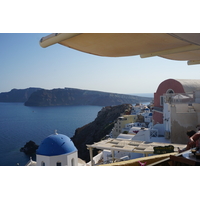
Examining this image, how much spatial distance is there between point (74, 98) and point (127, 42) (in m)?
131

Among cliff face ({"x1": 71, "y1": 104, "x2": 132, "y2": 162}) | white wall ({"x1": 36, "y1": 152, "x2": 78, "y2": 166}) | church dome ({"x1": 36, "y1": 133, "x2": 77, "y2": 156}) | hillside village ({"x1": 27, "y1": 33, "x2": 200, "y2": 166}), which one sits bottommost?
cliff face ({"x1": 71, "y1": 104, "x2": 132, "y2": 162})

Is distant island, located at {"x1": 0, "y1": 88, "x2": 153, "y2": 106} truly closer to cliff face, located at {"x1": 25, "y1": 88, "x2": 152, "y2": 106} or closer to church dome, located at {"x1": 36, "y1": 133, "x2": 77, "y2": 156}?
cliff face, located at {"x1": 25, "y1": 88, "x2": 152, "y2": 106}

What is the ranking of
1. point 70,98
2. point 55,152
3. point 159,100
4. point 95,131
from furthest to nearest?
1. point 70,98
2. point 95,131
3. point 159,100
4. point 55,152

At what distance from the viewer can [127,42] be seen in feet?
12.5

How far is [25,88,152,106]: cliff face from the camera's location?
395ft

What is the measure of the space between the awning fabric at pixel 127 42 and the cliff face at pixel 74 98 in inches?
4389

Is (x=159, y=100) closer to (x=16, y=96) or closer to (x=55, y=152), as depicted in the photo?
(x=55, y=152)

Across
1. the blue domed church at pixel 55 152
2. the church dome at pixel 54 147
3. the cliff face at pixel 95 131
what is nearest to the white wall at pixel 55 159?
the blue domed church at pixel 55 152

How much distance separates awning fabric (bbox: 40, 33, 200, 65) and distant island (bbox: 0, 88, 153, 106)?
→ 111485 millimetres

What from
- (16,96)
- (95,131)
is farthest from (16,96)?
(95,131)

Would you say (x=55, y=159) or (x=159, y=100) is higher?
(x=159, y=100)

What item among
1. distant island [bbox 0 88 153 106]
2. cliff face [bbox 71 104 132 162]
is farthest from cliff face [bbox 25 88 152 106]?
cliff face [bbox 71 104 132 162]

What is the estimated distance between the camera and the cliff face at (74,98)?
120 metres

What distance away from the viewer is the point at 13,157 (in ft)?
108
